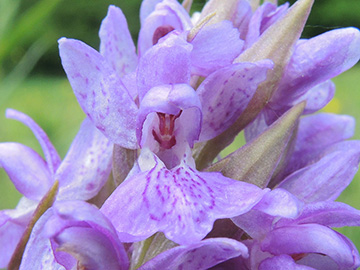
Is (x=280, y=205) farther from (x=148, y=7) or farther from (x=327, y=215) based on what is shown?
(x=148, y=7)

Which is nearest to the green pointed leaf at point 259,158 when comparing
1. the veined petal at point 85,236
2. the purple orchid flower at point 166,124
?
the purple orchid flower at point 166,124

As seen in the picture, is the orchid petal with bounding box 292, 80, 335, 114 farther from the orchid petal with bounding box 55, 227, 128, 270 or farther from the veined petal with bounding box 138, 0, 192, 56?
the orchid petal with bounding box 55, 227, 128, 270

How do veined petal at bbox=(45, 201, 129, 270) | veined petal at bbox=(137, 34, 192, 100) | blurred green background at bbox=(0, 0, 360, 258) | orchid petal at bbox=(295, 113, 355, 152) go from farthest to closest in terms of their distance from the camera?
blurred green background at bbox=(0, 0, 360, 258) < orchid petal at bbox=(295, 113, 355, 152) < veined petal at bbox=(137, 34, 192, 100) < veined petal at bbox=(45, 201, 129, 270)

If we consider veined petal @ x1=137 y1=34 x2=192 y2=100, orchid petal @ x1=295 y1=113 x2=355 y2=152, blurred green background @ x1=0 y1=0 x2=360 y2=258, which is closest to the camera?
veined petal @ x1=137 y1=34 x2=192 y2=100

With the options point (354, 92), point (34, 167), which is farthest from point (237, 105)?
point (354, 92)

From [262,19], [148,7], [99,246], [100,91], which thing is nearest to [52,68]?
[148,7]

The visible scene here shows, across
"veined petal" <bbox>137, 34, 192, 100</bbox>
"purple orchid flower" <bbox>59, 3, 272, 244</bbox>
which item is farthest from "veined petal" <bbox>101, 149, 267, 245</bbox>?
"veined petal" <bbox>137, 34, 192, 100</bbox>
